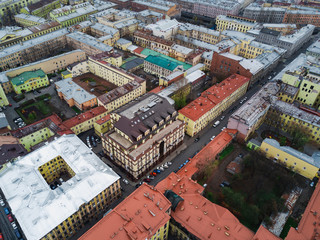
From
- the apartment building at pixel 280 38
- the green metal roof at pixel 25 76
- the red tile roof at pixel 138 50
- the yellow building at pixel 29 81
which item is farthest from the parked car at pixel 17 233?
the apartment building at pixel 280 38

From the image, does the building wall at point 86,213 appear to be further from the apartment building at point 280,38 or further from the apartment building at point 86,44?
the apartment building at point 280,38

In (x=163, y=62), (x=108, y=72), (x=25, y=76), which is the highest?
(x=163, y=62)

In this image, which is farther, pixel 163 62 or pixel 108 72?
pixel 163 62

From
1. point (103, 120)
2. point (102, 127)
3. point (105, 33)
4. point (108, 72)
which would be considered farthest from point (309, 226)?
point (105, 33)

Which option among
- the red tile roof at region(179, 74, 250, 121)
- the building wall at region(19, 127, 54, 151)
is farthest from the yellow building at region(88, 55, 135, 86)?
the building wall at region(19, 127, 54, 151)

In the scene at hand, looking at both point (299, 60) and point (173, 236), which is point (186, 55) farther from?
point (173, 236)

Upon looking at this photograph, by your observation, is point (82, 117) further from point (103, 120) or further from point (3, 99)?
point (3, 99)

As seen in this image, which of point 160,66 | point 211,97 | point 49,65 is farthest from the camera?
point 49,65
